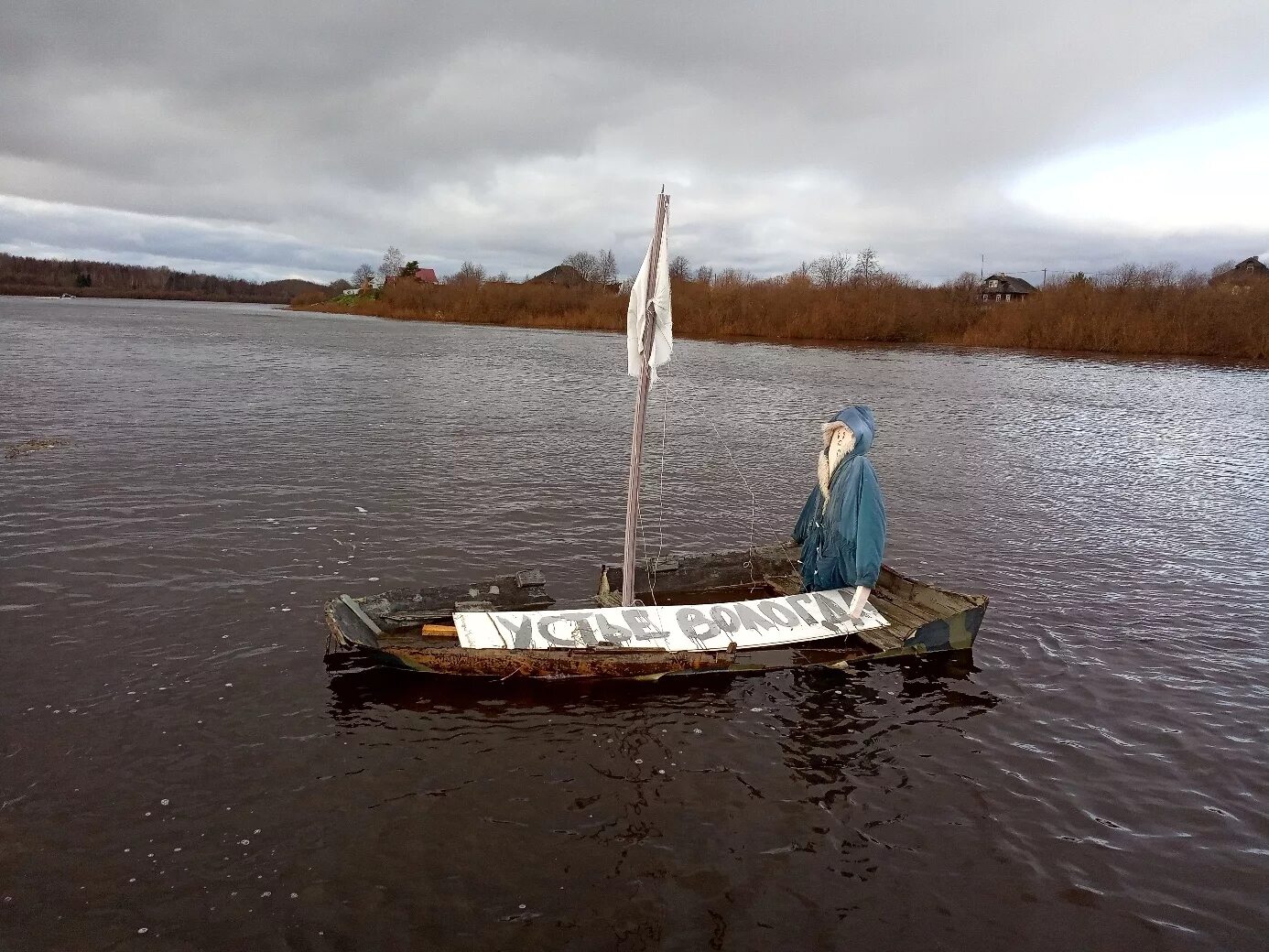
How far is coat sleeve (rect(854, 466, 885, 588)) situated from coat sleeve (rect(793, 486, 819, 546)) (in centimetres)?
93

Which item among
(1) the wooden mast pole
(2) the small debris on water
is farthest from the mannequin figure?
(2) the small debris on water

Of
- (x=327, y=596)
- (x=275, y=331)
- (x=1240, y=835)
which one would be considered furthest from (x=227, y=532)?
(x=275, y=331)

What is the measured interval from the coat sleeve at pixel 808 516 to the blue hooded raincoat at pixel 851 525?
1.4 inches

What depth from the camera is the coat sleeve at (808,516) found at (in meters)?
11.8

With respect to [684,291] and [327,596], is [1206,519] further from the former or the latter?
[684,291]

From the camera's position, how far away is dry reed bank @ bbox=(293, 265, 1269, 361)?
64.9 meters

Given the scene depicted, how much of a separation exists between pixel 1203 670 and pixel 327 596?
1231 centimetres

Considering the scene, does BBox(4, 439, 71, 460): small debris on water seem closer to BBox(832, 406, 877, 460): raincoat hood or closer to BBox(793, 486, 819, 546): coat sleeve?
BBox(793, 486, 819, 546): coat sleeve

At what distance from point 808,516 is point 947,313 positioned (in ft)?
237

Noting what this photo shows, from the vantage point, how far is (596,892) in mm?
6945

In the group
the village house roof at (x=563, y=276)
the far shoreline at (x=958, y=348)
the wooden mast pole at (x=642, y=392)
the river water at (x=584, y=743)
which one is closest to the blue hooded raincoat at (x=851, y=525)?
the river water at (x=584, y=743)

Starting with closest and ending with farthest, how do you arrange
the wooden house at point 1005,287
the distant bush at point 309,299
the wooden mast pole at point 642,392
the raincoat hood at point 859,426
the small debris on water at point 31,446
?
the wooden mast pole at point 642,392
the raincoat hood at point 859,426
the small debris on water at point 31,446
the wooden house at point 1005,287
the distant bush at point 309,299

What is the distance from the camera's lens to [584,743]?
909cm

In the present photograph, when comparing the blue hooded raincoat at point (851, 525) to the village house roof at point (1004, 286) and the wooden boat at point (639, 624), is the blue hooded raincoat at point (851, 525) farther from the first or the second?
the village house roof at point (1004, 286)
